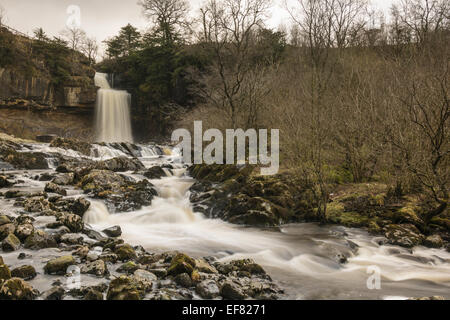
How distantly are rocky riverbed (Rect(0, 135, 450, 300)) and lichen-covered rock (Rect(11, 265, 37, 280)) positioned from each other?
0.6 inches

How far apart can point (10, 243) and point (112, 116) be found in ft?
95.3

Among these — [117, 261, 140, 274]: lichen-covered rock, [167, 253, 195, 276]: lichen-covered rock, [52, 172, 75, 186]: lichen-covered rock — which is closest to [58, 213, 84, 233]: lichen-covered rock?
[117, 261, 140, 274]: lichen-covered rock

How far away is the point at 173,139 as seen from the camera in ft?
91.5

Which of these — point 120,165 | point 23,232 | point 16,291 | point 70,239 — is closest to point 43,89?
point 120,165

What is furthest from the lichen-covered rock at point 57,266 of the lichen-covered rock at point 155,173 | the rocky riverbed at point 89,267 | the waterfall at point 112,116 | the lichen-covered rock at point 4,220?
the waterfall at point 112,116

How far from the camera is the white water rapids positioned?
4918 mm

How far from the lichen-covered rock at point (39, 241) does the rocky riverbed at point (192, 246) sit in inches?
0.7

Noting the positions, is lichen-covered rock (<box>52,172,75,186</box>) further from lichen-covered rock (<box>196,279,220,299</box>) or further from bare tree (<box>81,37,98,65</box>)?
bare tree (<box>81,37,98,65</box>)

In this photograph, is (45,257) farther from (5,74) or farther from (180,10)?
(180,10)

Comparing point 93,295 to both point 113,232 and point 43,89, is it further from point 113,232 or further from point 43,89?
point 43,89

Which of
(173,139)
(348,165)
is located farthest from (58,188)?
(173,139)

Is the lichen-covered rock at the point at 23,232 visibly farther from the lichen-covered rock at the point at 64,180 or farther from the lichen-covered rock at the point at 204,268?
the lichen-covered rock at the point at 64,180

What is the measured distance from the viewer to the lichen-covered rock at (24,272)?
14.2ft
